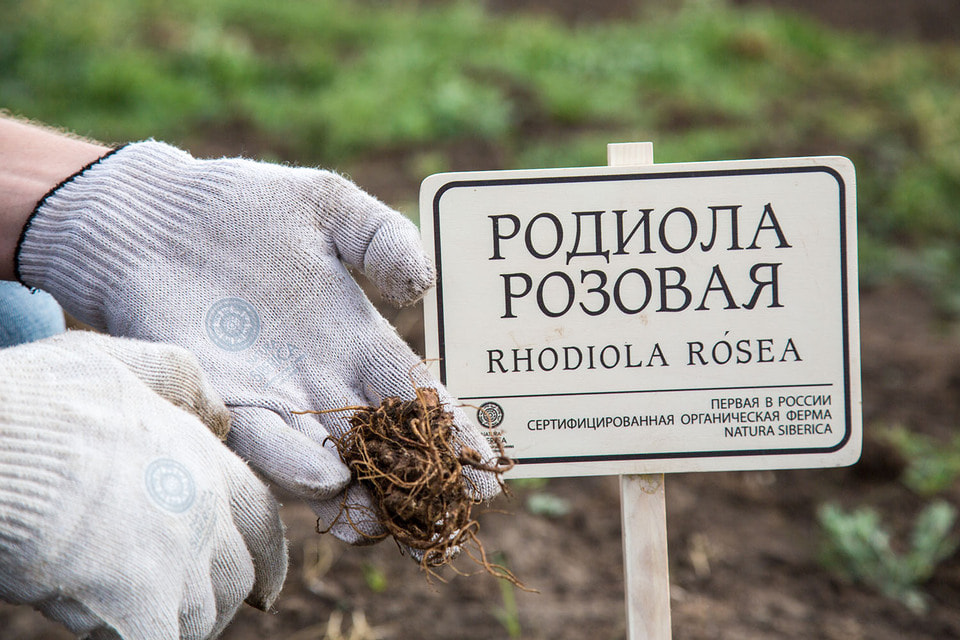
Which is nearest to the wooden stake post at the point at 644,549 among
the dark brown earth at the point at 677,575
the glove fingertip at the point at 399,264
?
the glove fingertip at the point at 399,264

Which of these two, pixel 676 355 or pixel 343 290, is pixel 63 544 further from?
pixel 676 355

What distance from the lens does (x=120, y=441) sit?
3.81 ft

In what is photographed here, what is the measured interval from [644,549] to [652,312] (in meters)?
0.44

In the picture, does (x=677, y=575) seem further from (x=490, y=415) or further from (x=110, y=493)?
(x=110, y=493)

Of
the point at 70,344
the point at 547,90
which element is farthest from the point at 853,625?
the point at 547,90

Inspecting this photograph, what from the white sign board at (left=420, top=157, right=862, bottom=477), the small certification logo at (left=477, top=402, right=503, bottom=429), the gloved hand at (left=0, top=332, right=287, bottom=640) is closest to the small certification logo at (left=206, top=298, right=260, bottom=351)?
the gloved hand at (left=0, top=332, right=287, bottom=640)

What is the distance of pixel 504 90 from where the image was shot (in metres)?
5.18

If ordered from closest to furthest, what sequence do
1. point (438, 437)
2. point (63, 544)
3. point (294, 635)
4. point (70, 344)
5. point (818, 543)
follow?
point (63, 544)
point (70, 344)
point (438, 437)
point (294, 635)
point (818, 543)

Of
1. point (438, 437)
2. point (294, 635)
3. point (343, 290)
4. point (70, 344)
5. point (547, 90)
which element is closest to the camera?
point (70, 344)

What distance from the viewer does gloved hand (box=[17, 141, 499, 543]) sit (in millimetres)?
1465

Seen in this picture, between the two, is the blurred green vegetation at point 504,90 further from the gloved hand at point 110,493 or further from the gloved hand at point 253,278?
the gloved hand at point 110,493

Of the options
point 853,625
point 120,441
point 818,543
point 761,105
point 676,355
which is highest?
point 761,105

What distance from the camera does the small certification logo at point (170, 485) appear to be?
116cm

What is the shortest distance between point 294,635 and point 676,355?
1.23 m
